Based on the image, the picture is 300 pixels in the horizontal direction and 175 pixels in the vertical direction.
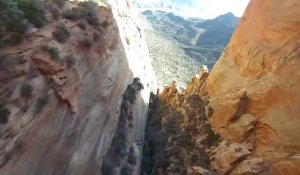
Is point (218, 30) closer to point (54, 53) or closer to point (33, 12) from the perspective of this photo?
point (33, 12)

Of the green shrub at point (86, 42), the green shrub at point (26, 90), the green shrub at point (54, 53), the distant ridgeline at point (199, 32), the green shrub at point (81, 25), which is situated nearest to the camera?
the green shrub at point (26, 90)

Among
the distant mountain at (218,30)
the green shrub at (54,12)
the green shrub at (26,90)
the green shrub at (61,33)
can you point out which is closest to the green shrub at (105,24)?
the green shrub at (54,12)

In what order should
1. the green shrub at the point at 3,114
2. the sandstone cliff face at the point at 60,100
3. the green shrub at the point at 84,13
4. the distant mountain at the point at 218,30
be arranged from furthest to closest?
the distant mountain at the point at 218,30 < the green shrub at the point at 84,13 < the sandstone cliff face at the point at 60,100 < the green shrub at the point at 3,114

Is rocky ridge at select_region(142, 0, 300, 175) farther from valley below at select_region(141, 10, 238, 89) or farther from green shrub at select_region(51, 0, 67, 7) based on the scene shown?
valley below at select_region(141, 10, 238, 89)

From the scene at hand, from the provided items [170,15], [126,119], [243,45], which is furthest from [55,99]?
[170,15]

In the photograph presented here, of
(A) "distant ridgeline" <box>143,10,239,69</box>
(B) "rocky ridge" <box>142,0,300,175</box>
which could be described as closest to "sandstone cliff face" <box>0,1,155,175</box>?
(B) "rocky ridge" <box>142,0,300,175</box>

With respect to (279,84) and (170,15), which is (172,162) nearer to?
(279,84)

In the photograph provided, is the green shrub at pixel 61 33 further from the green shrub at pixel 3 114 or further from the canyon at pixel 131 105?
the green shrub at pixel 3 114
